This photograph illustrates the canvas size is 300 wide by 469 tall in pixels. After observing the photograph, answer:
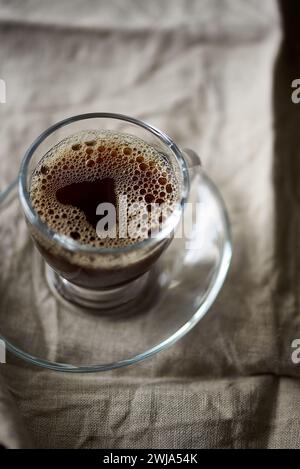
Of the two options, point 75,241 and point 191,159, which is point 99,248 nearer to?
point 75,241

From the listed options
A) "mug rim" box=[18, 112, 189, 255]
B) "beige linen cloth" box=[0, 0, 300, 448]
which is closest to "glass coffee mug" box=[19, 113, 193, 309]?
"mug rim" box=[18, 112, 189, 255]

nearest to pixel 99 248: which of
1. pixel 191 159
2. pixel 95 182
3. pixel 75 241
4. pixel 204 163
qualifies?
pixel 75 241

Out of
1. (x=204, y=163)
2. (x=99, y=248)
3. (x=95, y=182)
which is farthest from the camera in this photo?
(x=204, y=163)

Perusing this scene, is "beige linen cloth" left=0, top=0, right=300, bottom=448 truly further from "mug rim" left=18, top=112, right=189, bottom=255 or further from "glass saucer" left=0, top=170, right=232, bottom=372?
"mug rim" left=18, top=112, right=189, bottom=255

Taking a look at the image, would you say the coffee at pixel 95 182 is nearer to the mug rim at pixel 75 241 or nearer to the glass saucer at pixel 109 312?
the mug rim at pixel 75 241

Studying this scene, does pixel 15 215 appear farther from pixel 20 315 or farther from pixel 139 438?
pixel 139 438
